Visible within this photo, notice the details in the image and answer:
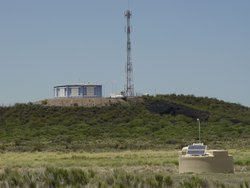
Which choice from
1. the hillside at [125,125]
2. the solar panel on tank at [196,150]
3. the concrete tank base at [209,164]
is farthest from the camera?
the hillside at [125,125]

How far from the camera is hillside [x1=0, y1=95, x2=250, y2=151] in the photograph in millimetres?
63812

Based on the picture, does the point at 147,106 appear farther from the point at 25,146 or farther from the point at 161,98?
the point at 25,146

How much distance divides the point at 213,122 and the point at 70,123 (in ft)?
58.8

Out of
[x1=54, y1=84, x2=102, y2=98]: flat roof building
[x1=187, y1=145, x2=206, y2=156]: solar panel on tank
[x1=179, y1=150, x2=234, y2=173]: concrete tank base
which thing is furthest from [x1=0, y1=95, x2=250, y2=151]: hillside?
[x1=179, y1=150, x2=234, y2=173]: concrete tank base

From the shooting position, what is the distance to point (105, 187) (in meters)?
18.1

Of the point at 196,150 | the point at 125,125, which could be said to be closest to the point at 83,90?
the point at 125,125

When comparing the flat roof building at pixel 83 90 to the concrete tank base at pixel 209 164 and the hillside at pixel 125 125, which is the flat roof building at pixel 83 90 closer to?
the hillside at pixel 125 125

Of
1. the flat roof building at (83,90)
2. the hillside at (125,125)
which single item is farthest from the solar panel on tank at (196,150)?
the flat roof building at (83,90)

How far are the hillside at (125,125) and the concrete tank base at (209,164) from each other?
2700 cm

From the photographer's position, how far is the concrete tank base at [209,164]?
103ft

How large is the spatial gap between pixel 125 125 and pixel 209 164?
52911 millimetres

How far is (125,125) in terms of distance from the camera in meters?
84.2

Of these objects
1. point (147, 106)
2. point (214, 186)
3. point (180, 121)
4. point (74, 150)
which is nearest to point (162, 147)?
point (74, 150)

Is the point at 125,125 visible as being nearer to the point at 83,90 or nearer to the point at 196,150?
the point at 83,90
